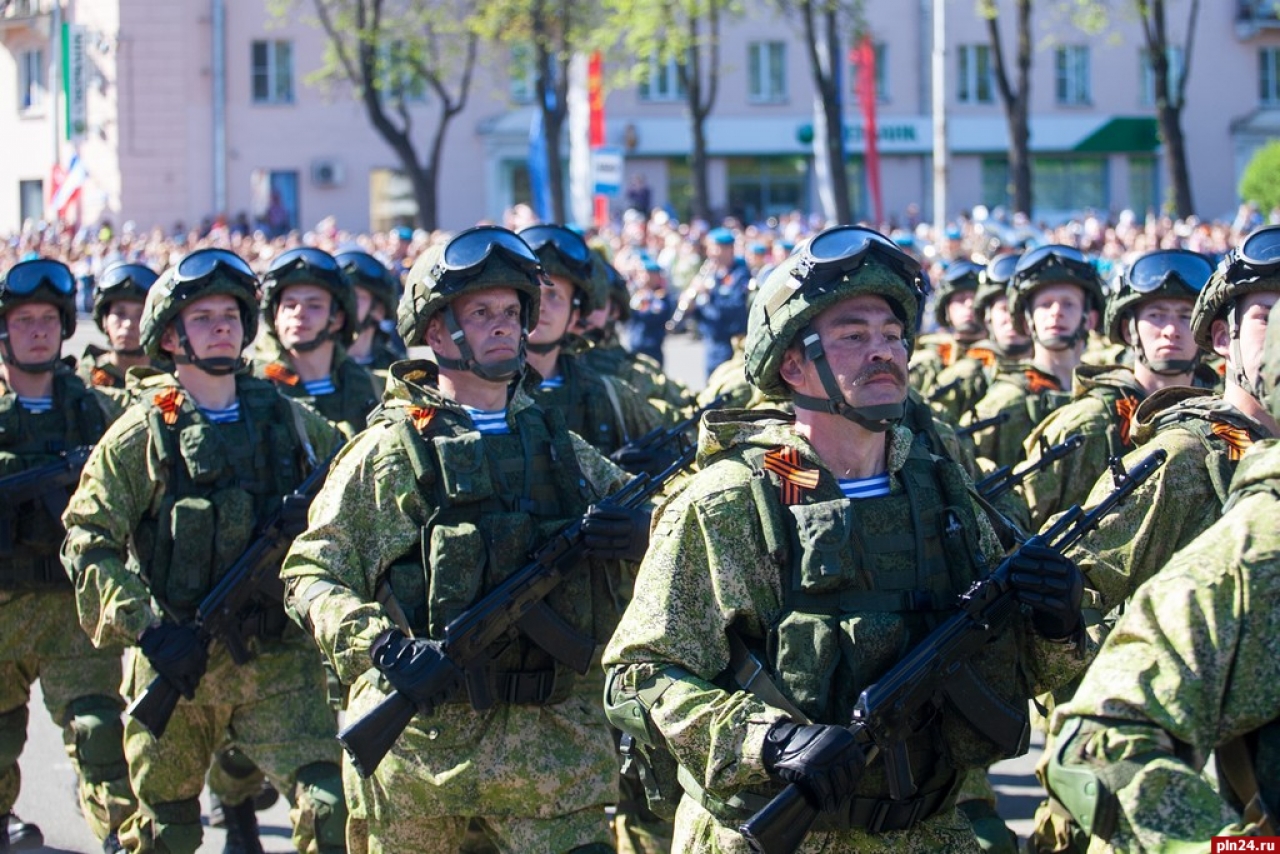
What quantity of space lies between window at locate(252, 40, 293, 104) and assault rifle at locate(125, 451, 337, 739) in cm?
4057

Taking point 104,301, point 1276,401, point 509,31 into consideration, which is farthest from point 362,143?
point 1276,401

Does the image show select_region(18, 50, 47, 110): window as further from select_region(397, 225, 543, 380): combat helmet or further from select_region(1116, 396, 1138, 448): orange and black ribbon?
select_region(1116, 396, 1138, 448): orange and black ribbon

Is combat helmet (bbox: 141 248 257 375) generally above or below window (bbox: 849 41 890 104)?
below

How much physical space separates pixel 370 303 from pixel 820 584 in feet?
21.1

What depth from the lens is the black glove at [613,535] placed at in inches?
202

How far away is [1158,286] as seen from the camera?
252 inches

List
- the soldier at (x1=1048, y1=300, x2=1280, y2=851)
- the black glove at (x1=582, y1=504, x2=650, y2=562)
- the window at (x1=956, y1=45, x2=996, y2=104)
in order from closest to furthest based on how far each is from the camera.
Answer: the soldier at (x1=1048, y1=300, x2=1280, y2=851)
the black glove at (x1=582, y1=504, x2=650, y2=562)
the window at (x1=956, y1=45, x2=996, y2=104)

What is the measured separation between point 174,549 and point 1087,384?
337 centimetres

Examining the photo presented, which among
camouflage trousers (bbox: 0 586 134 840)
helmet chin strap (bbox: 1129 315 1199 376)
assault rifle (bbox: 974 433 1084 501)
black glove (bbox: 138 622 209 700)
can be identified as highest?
A: helmet chin strap (bbox: 1129 315 1199 376)

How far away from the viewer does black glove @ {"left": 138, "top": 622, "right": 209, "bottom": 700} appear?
19.7 ft

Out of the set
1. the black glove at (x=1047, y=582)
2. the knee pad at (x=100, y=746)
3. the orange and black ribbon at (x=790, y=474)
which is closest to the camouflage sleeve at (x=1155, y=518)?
the black glove at (x=1047, y=582)

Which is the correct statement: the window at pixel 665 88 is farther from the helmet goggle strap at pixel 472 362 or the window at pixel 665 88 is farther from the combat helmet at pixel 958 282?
the helmet goggle strap at pixel 472 362

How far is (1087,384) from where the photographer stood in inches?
261

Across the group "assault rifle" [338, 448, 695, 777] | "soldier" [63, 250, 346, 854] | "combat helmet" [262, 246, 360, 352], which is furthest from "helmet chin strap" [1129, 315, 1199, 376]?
"combat helmet" [262, 246, 360, 352]
